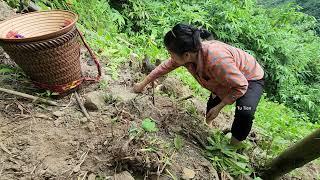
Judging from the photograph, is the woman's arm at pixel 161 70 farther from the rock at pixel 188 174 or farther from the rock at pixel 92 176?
the rock at pixel 92 176

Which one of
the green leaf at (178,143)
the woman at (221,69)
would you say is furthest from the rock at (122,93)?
the green leaf at (178,143)

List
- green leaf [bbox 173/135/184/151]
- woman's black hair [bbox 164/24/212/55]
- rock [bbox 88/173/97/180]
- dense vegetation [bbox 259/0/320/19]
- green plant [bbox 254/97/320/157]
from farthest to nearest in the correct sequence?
1. dense vegetation [bbox 259/0/320/19]
2. green plant [bbox 254/97/320/157]
3. green leaf [bbox 173/135/184/151]
4. woman's black hair [bbox 164/24/212/55]
5. rock [bbox 88/173/97/180]

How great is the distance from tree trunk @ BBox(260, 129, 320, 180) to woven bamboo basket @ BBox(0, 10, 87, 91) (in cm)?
201

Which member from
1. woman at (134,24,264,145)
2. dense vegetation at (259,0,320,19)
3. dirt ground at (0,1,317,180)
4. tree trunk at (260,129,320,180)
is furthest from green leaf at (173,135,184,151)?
dense vegetation at (259,0,320,19)

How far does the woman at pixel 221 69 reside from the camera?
261 cm

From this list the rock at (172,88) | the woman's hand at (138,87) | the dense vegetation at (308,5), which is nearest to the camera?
the woman's hand at (138,87)

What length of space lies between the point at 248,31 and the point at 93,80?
4.56 m

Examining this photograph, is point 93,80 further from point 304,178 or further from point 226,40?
point 226,40

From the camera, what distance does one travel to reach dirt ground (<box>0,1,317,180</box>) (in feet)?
7.57

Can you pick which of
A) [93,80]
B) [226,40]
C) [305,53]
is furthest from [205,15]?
[93,80]

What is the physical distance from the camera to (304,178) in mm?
3303

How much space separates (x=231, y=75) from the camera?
261 cm

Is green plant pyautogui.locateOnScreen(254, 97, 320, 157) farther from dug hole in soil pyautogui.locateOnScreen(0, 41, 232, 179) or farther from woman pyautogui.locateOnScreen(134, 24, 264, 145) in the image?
dug hole in soil pyautogui.locateOnScreen(0, 41, 232, 179)

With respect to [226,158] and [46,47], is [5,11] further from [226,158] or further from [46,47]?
[226,158]
